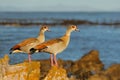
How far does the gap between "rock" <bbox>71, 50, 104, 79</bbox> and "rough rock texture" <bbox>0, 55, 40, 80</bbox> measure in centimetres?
1546

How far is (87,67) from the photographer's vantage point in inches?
1102

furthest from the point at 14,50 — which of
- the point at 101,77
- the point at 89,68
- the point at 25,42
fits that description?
the point at 89,68

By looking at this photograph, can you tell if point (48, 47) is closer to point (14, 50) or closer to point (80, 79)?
point (14, 50)

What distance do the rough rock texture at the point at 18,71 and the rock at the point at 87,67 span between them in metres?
15.5

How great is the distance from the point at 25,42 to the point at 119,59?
30441 millimetres

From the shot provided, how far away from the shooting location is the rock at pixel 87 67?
26.7 m

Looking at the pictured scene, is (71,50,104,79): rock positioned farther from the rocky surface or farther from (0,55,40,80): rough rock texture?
(0,55,40,80): rough rock texture

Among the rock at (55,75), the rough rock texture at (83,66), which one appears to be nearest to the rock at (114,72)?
the rough rock texture at (83,66)

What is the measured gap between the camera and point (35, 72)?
10289mm

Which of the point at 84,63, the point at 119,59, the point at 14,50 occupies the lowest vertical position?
the point at 119,59

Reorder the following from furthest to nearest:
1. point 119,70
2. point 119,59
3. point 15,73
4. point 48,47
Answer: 1. point 119,59
2. point 119,70
3. point 48,47
4. point 15,73

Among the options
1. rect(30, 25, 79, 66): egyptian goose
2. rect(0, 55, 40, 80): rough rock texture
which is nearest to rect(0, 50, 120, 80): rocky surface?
rect(0, 55, 40, 80): rough rock texture

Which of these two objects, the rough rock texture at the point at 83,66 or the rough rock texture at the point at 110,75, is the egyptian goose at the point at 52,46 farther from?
the rough rock texture at the point at 83,66

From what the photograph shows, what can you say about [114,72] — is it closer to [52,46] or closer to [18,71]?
[52,46]
